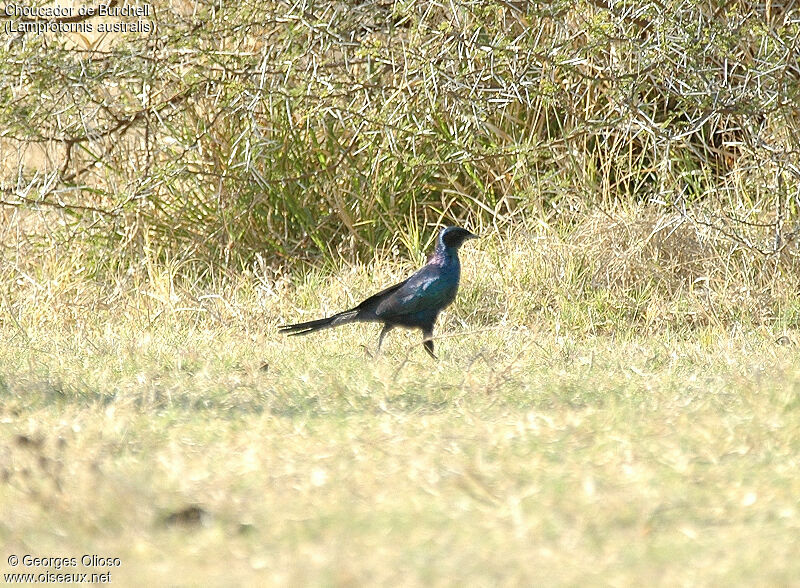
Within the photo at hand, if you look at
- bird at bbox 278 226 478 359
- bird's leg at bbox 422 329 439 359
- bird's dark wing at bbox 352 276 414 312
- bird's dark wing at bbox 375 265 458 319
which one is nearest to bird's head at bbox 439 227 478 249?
bird at bbox 278 226 478 359

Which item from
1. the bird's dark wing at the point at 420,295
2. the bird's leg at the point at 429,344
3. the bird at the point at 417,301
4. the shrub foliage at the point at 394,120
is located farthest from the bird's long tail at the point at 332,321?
the shrub foliage at the point at 394,120

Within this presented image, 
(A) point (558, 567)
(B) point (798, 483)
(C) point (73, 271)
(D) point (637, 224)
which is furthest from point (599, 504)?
(C) point (73, 271)

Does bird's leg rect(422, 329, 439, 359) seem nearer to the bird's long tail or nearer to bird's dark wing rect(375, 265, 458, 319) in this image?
bird's dark wing rect(375, 265, 458, 319)

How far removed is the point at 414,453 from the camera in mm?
3363

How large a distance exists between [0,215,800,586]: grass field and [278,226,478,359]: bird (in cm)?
17

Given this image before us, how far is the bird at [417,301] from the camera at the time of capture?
538 centimetres

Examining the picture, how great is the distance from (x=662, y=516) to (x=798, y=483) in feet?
1.61

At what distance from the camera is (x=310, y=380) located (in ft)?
15.5

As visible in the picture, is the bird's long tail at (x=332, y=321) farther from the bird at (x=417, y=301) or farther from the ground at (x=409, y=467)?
the ground at (x=409, y=467)

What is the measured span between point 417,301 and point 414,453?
6.72 ft

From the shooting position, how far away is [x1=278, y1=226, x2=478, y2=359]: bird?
5.38 metres

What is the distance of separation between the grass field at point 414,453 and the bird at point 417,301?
6.8 inches

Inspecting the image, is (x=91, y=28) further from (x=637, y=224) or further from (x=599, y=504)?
(x=599, y=504)

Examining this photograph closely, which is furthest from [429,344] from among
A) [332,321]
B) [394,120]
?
[394,120]
